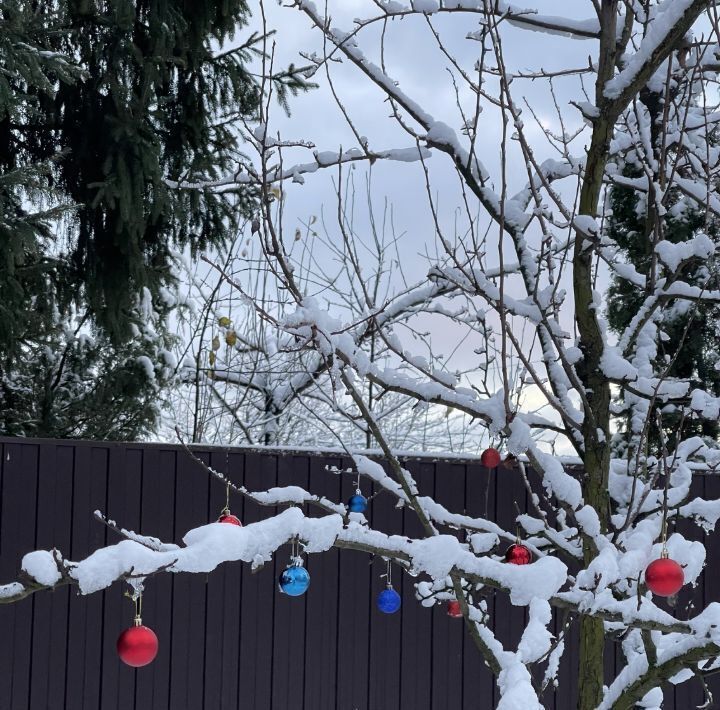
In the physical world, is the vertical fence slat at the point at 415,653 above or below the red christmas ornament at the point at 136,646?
below

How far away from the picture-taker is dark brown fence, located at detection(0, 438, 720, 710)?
14.1 feet

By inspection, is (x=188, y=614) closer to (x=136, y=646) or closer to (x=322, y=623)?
(x=322, y=623)

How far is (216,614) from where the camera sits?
4480 millimetres

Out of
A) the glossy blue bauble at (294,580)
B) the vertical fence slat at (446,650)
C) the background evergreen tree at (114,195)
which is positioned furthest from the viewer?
the background evergreen tree at (114,195)

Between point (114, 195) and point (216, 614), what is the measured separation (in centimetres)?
229

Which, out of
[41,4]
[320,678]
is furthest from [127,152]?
[320,678]

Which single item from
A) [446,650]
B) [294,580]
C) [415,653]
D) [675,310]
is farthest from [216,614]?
[675,310]

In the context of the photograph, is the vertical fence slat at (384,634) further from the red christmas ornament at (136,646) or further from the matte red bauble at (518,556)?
the red christmas ornament at (136,646)

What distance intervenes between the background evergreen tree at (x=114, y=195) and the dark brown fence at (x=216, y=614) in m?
1.19

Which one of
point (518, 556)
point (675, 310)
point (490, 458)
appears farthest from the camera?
point (675, 310)

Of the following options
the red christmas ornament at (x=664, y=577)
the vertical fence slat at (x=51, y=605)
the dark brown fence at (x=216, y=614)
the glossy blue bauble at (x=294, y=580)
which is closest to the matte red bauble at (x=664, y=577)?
the red christmas ornament at (x=664, y=577)

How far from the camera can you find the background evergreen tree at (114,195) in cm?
542

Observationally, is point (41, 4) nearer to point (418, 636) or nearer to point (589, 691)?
point (418, 636)

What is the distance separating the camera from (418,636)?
4.73 m
